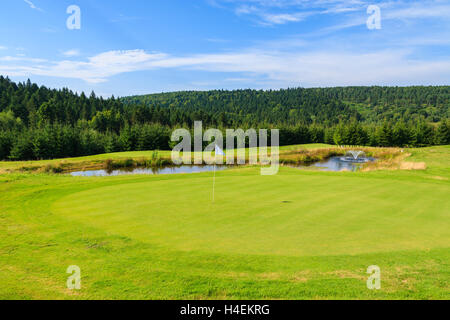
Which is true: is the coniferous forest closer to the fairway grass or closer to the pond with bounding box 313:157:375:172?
the pond with bounding box 313:157:375:172

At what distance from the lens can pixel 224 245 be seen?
351 inches

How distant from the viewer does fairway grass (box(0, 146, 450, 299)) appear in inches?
269

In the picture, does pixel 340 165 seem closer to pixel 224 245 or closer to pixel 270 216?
pixel 270 216

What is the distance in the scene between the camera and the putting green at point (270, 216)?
9180mm

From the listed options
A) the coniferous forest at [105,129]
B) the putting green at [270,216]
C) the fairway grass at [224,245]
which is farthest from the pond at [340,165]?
the coniferous forest at [105,129]

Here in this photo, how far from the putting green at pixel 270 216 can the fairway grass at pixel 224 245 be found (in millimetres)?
48

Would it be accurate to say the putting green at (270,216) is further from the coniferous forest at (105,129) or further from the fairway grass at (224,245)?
the coniferous forest at (105,129)

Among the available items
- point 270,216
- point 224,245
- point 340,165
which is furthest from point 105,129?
point 224,245

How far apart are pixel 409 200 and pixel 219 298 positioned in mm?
12726

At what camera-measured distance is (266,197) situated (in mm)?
15023

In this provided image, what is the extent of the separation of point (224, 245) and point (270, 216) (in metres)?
3.38

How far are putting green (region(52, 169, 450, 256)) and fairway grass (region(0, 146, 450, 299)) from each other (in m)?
0.05
